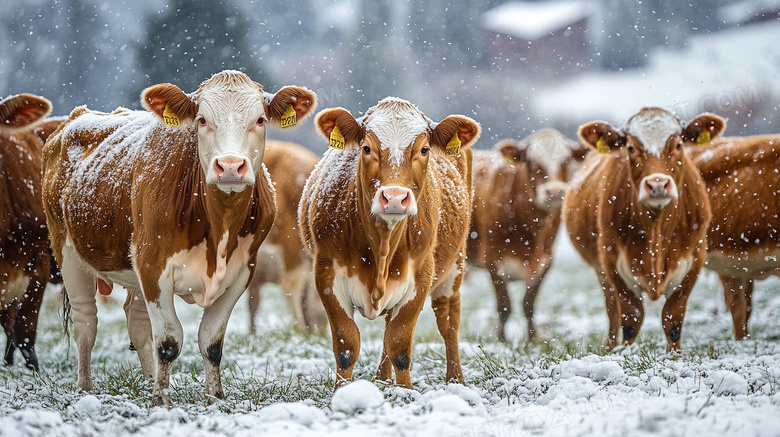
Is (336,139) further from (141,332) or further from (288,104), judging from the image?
(141,332)

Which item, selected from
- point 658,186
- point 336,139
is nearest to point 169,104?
point 336,139

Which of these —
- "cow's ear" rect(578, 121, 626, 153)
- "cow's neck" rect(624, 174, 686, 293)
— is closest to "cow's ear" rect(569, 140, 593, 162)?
"cow's ear" rect(578, 121, 626, 153)

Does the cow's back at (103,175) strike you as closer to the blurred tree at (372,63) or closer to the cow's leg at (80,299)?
the cow's leg at (80,299)

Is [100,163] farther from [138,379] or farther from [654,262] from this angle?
[654,262]

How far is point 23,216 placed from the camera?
6.29m

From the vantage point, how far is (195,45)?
18.0 meters

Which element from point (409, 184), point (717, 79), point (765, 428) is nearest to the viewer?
point (765, 428)

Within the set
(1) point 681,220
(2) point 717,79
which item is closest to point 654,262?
(1) point 681,220

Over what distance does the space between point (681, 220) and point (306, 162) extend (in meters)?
5.07

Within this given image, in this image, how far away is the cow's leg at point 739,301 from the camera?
716cm

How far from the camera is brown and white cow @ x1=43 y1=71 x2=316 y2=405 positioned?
4.41 metres

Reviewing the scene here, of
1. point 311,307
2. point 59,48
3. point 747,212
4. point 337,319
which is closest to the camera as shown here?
point 337,319

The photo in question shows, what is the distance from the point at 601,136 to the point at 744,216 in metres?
1.85

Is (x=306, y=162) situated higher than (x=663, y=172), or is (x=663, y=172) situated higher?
(x=306, y=162)
